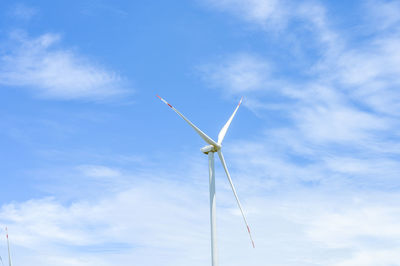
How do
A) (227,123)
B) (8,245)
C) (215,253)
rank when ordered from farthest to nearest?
(8,245), (227,123), (215,253)

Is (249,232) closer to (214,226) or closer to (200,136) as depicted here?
(214,226)

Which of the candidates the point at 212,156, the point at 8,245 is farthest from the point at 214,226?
the point at 8,245

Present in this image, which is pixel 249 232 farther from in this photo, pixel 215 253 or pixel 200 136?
pixel 200 136

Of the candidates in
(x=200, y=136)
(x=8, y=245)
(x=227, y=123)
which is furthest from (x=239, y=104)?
(x=8, y=245)

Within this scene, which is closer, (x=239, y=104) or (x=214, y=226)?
(x=214, y=226)

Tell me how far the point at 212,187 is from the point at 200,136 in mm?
6203

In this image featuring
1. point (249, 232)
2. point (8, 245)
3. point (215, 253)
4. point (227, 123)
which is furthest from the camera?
point (8, 245)

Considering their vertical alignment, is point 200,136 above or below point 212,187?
above

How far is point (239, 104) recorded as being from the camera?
60.9 meters

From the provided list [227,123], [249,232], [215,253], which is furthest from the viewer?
[227,123]

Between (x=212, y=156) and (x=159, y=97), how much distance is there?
32.2 feet

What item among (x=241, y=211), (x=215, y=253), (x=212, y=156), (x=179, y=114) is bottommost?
(x=215, y=253)

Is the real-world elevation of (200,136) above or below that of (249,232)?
above

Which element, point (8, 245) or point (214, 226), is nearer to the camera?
point (214, 226)
